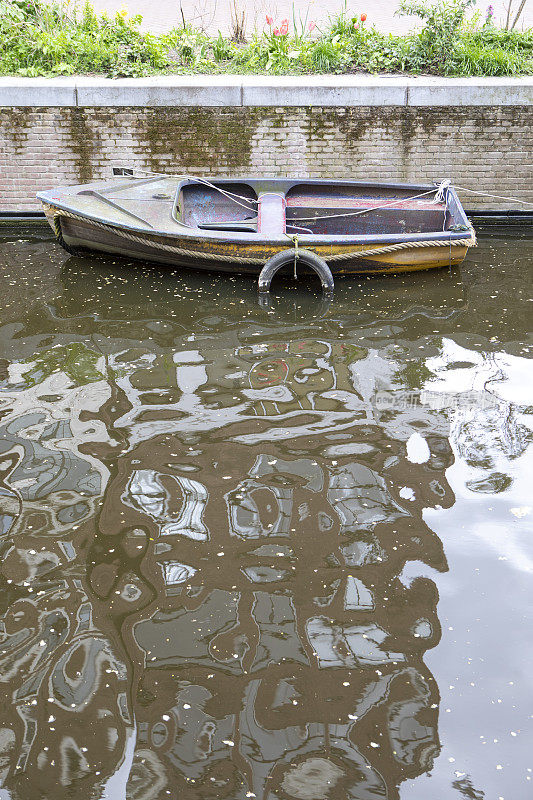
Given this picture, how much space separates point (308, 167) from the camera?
31.2 feet

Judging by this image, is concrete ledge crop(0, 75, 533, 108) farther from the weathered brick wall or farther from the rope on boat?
the rope on boat

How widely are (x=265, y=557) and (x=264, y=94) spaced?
688 cm

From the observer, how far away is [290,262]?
285 inches

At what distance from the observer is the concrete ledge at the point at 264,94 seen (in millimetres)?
9094

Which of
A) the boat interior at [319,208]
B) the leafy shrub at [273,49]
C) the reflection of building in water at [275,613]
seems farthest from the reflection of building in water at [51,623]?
the leafy shrub at [273,49]

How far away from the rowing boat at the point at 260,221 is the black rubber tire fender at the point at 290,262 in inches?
2.5

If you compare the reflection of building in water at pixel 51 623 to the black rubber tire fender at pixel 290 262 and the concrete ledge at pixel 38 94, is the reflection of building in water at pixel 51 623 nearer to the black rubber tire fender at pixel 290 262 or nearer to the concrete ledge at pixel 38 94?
the black rubber tire fender at pixel 290 262

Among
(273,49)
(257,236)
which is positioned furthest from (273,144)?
(257,236)

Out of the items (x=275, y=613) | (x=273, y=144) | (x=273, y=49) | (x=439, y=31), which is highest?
(x=439, y=31)

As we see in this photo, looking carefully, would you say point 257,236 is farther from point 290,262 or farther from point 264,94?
point 264,94

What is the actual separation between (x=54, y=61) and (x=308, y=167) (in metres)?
3.73

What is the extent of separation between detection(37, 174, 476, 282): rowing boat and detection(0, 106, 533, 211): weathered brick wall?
1037mm

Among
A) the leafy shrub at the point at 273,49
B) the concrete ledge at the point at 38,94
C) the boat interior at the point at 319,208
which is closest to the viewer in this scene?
the boat interior at the point at 319,208

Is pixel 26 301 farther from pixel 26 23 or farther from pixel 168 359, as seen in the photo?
pixel 26 23
